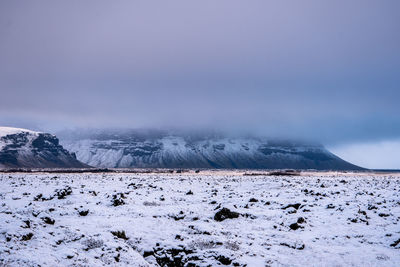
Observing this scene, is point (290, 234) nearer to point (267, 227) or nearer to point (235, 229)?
point (267, 227)

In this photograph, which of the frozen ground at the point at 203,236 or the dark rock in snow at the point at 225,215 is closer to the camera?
the frozen ground at the point at 203,236

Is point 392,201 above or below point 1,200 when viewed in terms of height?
above

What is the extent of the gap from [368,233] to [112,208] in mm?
18522

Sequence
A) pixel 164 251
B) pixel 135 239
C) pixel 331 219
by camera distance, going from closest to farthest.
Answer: pixel 164 251
pixel 135 239
pixel 331 219

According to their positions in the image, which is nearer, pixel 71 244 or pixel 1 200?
pixel 71 244

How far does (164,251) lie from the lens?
13.8 metres

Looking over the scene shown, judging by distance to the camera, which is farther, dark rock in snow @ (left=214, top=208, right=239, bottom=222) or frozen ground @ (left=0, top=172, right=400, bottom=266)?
dark rock in snow @ (left=214, top=208, right=239, bottom=222)

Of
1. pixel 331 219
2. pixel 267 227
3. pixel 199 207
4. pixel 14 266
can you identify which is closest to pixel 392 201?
pixel 331 219

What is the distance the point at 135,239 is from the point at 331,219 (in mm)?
14263

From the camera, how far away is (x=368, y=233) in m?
18.1

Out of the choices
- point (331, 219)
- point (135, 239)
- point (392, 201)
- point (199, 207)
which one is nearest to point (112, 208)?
point (199, 207)

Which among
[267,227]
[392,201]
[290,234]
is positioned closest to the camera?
[290,234]

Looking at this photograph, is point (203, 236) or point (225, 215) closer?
point (203, 236)

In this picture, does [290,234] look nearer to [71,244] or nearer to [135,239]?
[135,239]
